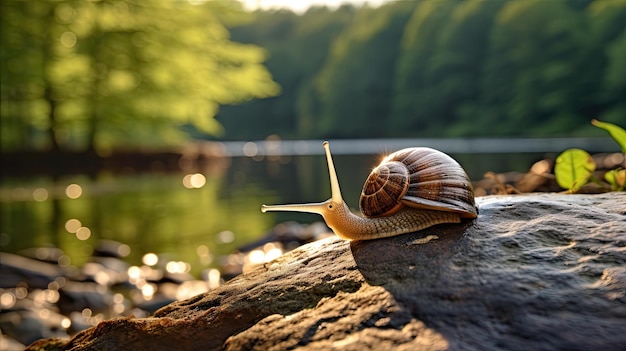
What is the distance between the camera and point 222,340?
1814mm

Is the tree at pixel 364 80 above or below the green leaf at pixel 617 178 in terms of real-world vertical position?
above


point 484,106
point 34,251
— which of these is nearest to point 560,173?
point 34,251

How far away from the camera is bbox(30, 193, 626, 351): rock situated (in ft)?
4.89

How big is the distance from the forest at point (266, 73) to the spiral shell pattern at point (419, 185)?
23746mm

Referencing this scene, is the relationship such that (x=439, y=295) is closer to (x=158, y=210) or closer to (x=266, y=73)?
(x=158, y=210)

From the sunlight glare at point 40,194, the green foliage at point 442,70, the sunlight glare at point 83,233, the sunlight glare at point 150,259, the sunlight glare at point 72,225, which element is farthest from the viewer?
the green foliage at point 442,70

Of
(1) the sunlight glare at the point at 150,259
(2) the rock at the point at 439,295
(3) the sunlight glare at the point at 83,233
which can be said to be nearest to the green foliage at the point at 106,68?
(3) the sunlight glare at the point at 83,233

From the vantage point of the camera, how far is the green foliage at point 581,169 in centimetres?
→ 309

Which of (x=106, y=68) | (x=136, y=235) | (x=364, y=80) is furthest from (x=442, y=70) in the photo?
(x=136, y=235)

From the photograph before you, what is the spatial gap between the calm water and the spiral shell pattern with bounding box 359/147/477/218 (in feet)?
20.1

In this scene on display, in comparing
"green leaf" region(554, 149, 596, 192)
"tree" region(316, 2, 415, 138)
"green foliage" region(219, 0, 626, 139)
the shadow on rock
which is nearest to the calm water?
"green leaf" region(554, 149, 596, 192)

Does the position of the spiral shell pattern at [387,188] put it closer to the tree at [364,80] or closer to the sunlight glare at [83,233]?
the sunlight glare at [83,233]

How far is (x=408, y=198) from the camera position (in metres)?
2.20

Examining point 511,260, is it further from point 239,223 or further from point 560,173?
point 239,223
